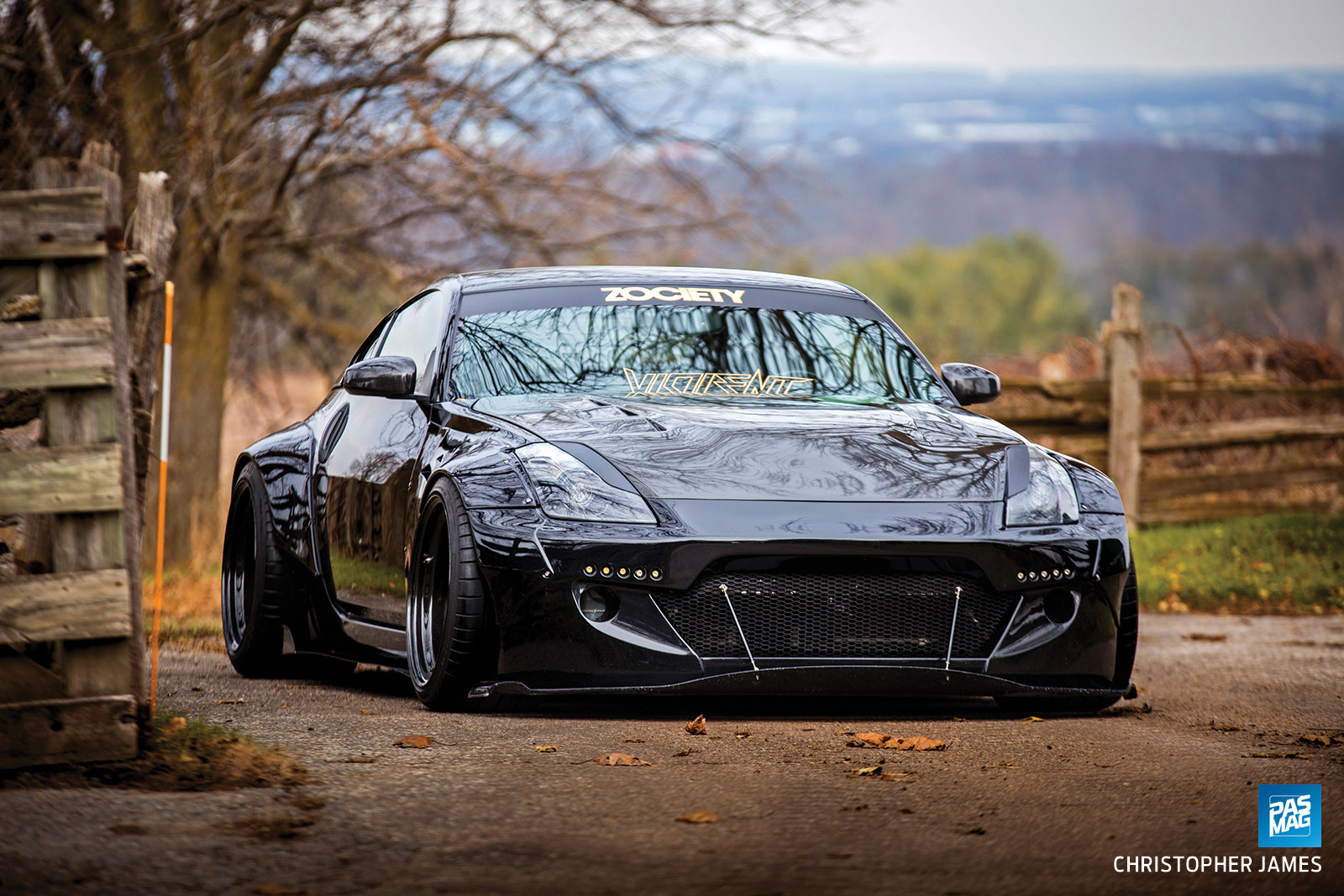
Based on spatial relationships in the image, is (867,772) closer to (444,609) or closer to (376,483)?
(444,609)

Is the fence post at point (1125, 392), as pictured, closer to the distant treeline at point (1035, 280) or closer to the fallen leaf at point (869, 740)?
the fallen leaf at point (869, 740)

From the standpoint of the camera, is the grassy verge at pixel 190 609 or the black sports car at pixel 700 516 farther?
the grassy verge at pixel 190 609

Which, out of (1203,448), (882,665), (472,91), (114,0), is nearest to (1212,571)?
(1203,448)

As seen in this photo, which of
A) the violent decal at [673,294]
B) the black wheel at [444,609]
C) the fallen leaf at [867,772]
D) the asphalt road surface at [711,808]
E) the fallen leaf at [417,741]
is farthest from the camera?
the violent decal at [673,294]

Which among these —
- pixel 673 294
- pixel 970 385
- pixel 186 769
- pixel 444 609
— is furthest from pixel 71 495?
pixel 970 385

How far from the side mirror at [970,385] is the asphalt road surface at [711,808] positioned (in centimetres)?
137

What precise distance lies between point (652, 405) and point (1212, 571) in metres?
8.00

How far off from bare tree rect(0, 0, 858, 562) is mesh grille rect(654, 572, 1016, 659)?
7617 millimetres

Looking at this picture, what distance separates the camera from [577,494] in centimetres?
567

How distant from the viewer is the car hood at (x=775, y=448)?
5.73 metres

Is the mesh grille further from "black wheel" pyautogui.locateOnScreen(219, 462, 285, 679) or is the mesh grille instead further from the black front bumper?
"black wheel" pyautogui.locateOnScreen(219, 462, 285, 679)

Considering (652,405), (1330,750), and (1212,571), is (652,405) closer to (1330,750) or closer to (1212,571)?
(1330,750)

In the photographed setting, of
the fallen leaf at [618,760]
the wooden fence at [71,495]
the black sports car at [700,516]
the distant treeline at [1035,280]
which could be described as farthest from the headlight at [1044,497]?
the distant treeline at [1035,280]

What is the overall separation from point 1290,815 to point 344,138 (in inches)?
456
